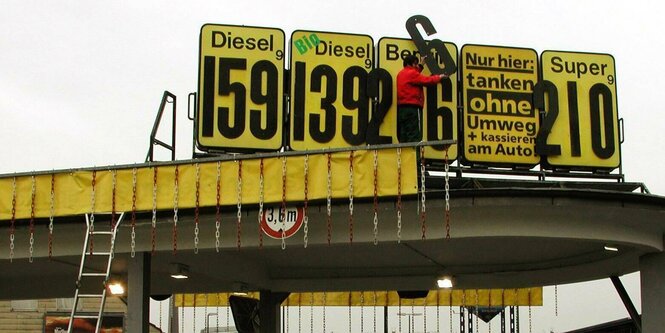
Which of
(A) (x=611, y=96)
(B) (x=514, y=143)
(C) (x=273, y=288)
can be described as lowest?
(C) (x=273, y=288)

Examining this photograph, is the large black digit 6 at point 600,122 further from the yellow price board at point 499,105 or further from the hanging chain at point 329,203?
the hanging chain at point 329,203

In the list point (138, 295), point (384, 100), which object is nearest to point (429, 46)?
point (384, 100)

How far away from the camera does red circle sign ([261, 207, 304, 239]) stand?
16.2 meters

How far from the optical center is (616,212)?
627 inches

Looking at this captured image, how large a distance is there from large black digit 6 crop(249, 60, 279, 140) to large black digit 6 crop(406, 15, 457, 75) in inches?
136

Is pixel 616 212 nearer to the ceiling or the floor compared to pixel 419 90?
nearer to the floor

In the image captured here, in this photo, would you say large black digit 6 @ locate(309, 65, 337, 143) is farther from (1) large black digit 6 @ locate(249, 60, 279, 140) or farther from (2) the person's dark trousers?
(2) the person's dark trousers

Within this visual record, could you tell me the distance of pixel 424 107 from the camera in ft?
67.1

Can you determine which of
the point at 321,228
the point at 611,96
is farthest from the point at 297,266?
the point at 611,96

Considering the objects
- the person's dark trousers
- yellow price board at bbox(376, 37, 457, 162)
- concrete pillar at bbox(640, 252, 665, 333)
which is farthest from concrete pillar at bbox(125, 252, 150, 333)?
concrete pillar at bbox(640, 252, 665, 333)

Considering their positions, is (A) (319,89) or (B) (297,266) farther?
(B) (297,266)

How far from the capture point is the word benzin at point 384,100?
20.3m

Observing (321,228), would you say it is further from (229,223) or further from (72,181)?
(72,181)

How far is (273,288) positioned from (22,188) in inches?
336
